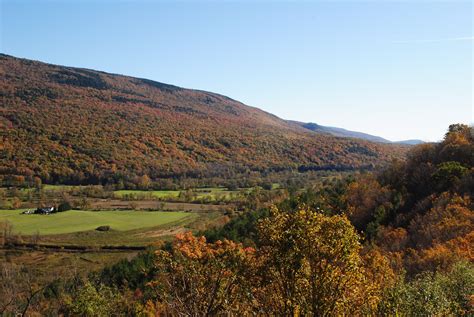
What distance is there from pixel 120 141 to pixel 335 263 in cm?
13200

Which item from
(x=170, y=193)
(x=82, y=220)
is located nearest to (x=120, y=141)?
(x=170, y=193)

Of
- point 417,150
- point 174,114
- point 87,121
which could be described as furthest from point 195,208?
point 174,114

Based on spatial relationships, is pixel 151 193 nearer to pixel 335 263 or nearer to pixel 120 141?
→ pixel 120 141

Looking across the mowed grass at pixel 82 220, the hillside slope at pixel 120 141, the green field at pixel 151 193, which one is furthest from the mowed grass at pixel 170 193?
the mowed grass at pixel 82 220

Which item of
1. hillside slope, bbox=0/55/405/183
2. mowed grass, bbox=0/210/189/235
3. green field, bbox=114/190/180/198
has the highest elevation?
hillside slope, bbox=0/55/405/183

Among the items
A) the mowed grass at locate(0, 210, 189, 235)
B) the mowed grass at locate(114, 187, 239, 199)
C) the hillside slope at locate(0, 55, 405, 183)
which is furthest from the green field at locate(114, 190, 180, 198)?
the mowed grass at locate(0, 210, 189, 235)

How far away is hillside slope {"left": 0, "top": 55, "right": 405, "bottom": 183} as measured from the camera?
11438 centimetres

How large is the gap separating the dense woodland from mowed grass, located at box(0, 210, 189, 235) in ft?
65.9

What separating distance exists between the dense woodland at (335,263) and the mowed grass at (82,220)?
65.9 ft

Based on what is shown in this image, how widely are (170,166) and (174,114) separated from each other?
63657 millimetres

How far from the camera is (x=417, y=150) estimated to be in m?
64.9

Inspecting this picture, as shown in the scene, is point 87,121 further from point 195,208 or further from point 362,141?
point 362,141

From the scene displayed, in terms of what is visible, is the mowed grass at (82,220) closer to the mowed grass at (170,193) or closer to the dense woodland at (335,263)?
the mowed grass at (170,193)

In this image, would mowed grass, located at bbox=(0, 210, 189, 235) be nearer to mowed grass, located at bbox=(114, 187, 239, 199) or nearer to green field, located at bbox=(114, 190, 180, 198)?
mowed grass, located at bbox=(114, 187, 239, 199)
